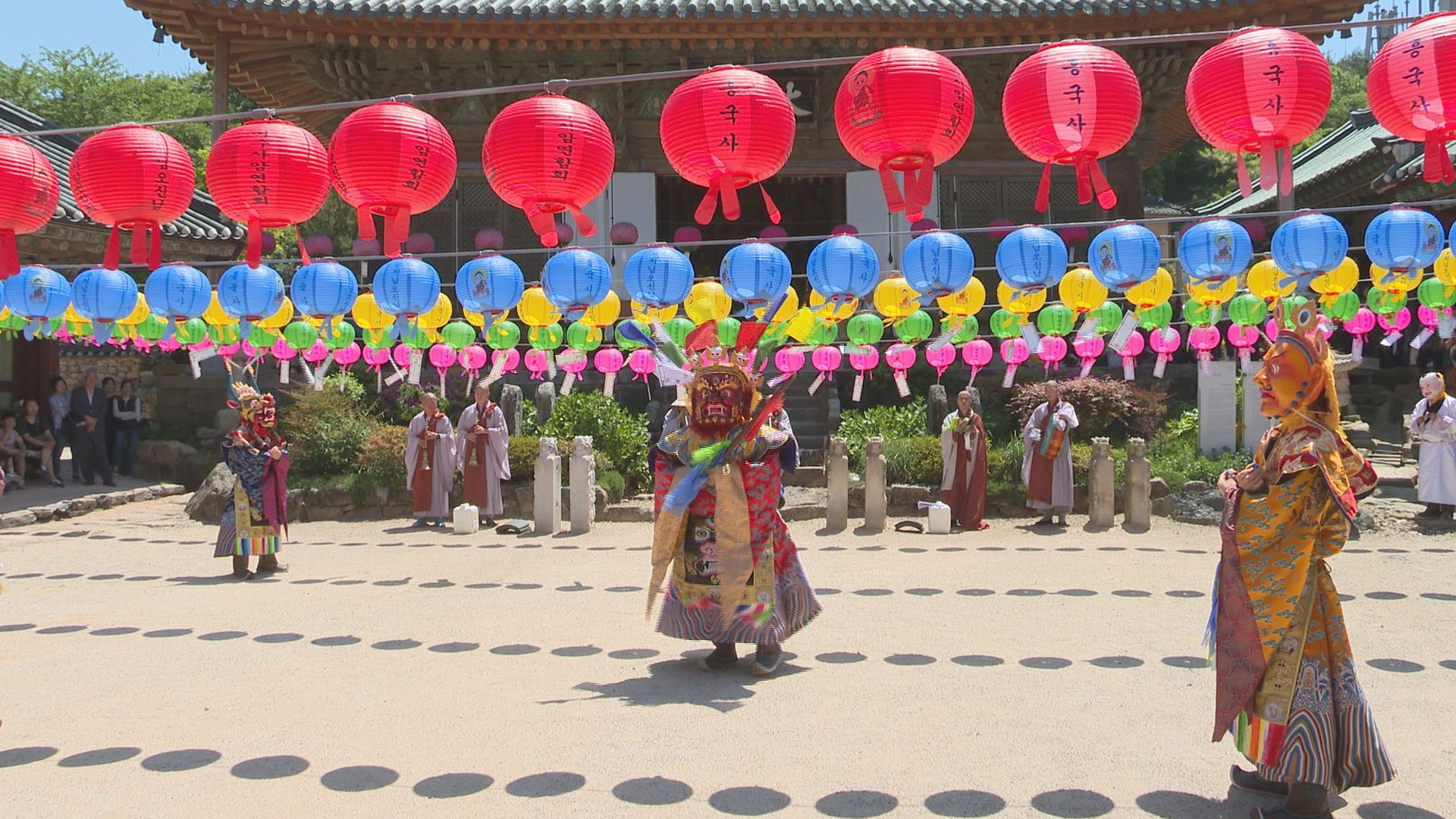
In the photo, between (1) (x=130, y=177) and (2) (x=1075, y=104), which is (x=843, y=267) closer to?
(2) (x=1075, y=104)

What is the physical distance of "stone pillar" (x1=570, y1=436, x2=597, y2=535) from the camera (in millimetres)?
12555

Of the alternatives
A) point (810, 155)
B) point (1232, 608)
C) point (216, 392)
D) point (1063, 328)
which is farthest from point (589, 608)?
point (216, 392)

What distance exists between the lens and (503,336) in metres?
13.4

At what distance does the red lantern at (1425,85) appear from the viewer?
528 centimetres

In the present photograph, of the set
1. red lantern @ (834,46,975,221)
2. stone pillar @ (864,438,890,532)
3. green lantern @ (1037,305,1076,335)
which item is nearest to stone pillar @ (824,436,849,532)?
stone pillar @ (864,438,890,532)

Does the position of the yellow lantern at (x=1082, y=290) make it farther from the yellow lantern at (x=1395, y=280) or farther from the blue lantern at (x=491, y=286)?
the blue lantern at (x=491, y=286)

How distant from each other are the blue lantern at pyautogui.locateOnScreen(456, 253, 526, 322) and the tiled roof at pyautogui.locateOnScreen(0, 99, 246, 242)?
7777 mm

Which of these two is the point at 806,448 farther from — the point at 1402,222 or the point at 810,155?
the point at 1402,222

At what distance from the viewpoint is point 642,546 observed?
11375 mm

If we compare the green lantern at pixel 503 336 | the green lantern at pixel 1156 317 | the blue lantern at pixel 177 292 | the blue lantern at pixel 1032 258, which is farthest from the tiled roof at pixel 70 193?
the green lantern at pixel 1156 317

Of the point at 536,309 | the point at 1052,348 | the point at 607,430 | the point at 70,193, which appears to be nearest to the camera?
the point at 536,309

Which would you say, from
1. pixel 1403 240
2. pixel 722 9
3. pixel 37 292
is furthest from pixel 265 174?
pixel 722 9

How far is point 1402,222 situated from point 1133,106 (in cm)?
445

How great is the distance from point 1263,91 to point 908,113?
6.16ft
